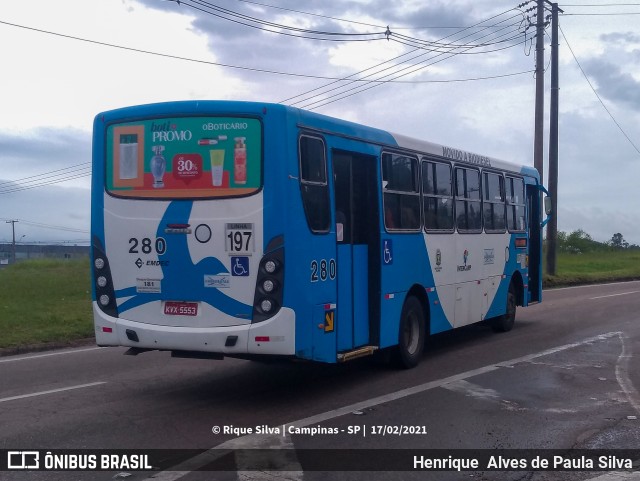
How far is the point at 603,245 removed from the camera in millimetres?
66688

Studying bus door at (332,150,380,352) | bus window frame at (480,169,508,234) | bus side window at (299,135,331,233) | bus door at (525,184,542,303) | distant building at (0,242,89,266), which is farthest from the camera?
distant building at (0,242,89,266)

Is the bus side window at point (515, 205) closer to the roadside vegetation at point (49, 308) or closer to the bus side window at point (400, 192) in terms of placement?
the bus side window at point (400, 192)

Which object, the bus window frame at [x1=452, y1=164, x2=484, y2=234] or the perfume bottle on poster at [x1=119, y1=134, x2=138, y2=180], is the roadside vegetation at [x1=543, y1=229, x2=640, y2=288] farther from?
the perfume bottle on poster at [x1=119, y1=134, x2=138, y2=180]

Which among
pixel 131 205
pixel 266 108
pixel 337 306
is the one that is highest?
pixel 266 108

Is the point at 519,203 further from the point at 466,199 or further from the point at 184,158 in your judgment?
the point at 184,158

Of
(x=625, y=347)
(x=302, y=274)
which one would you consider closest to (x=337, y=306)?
(x=302, y=274)

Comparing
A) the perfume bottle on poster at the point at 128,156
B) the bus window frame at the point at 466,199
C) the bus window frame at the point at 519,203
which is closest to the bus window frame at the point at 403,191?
the bus window frame at the point at 466,199

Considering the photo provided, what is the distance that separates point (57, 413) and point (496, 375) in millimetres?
5904

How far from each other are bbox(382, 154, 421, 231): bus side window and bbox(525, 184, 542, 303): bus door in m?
6.63

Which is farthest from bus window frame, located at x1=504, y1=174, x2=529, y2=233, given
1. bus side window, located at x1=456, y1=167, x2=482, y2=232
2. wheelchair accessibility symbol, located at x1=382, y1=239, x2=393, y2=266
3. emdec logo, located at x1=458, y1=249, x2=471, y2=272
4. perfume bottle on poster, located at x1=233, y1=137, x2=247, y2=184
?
perfume bottle on poster, located at x1=233, y1=137, x2=247, y2=184

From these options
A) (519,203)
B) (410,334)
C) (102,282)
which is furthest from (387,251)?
(519,203)

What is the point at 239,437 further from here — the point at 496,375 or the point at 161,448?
the point at 496,375

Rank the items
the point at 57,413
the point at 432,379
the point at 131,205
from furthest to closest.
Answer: the point at 432,379, the point at 131,205, the point at 57,413

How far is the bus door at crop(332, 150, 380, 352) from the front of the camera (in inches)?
396
